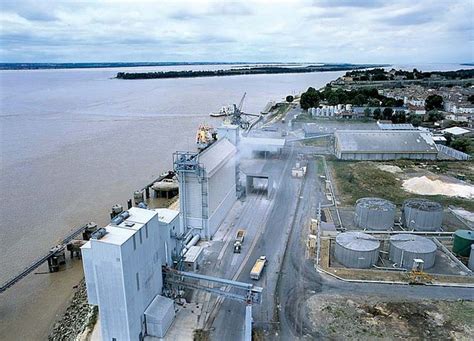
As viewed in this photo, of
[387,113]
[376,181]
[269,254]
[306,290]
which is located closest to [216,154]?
[269,254]

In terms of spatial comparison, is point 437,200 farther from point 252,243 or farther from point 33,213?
point 33,213

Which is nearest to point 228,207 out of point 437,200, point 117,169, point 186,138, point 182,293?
point 182,293

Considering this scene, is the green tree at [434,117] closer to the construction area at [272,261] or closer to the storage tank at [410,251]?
the construction area at [272,261]

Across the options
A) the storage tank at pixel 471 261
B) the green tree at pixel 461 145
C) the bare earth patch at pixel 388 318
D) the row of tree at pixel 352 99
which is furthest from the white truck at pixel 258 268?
the row of tree at pixel 352 99

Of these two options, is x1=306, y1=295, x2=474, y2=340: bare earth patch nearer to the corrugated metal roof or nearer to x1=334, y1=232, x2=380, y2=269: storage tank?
x1=334, y1=232, x2=380, y2=269: storage tank

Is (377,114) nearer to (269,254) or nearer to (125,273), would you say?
(269,254)

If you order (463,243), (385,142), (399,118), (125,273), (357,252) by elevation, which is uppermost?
(125,273)
